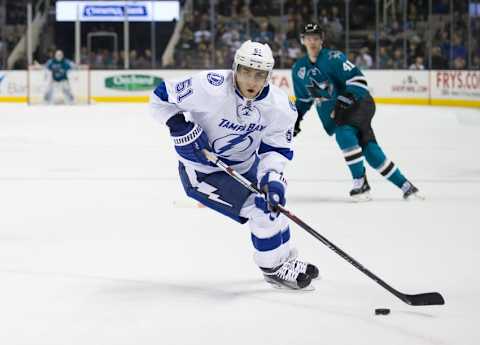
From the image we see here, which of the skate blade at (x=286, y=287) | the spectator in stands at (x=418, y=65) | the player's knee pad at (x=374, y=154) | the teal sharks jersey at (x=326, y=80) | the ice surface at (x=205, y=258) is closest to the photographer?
the ice surface at (x=205, y=258)

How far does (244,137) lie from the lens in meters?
3.75

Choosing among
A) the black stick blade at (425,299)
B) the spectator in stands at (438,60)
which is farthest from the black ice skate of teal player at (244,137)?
the spectator in stands at (438,60)

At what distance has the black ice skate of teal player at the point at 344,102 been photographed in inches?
247

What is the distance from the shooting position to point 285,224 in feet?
12.3

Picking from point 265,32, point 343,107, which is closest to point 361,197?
point 343,107

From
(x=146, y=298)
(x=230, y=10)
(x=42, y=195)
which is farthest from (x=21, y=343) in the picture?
(x=230, y=10)

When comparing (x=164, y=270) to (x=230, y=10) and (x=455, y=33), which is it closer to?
(x=455, y=33)

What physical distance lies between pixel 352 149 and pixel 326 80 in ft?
1.55

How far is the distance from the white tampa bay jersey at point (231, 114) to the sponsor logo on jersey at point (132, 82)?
15.3 metres

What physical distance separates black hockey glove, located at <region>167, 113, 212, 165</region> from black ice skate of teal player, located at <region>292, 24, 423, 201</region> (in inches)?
101

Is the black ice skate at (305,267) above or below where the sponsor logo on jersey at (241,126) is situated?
below

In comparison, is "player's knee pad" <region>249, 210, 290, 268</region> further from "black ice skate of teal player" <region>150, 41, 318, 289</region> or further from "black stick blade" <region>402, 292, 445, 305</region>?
"black stick blade" <region>402, 292, 445, 305</region>

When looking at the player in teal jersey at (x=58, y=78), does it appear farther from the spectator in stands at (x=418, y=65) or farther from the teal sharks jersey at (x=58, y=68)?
the spectator in stands at (x=418, y=65)

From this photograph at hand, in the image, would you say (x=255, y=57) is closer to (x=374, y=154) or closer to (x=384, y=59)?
(x=374, y=154)
